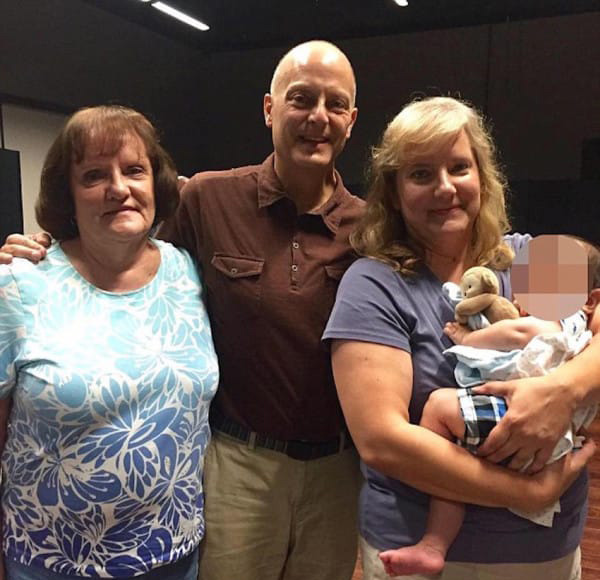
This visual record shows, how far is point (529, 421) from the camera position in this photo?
112cm

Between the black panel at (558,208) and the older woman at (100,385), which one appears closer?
the older woman at (100,385)

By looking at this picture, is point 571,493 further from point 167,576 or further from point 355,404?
point 167,576

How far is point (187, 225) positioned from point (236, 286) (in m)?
0.23

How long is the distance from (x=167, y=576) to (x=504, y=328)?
828 millimetres

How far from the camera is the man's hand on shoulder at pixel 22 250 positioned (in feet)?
4.27

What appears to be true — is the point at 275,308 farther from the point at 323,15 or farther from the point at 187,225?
the point at 323,15

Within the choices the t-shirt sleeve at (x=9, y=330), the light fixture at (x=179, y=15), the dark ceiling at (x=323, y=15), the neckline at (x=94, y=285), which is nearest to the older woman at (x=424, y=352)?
the neckline at (x=94, y=285)

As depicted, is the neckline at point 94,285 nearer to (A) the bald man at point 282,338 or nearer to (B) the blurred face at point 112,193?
(B) the blurred face at point 112,193

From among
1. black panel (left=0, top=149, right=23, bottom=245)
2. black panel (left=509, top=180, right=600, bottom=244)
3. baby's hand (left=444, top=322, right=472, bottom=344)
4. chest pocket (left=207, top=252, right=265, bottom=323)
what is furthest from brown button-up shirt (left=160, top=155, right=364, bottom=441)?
black panel (left=509, top=180, right=600, bottom=244)

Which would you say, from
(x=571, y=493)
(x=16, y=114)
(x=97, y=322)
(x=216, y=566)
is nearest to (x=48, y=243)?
(x=97, y=322)

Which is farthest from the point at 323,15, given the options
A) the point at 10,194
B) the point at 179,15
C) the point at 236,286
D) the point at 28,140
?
the point at 236,286

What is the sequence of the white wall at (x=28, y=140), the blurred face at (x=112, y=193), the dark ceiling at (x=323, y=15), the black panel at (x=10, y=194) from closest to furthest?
the blurred face at (x=112, y=193) → the black panel at (x=10, y=194) → the white wall at (x=28, y=140) → the dark ceiling at (x=323, y=15)

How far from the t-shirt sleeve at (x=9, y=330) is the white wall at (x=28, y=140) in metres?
4.40

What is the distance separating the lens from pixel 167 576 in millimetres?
1337
